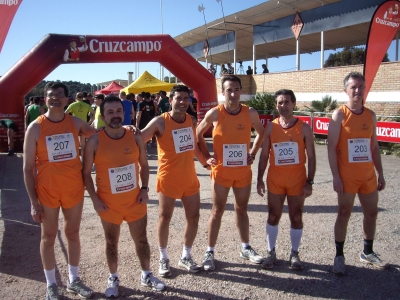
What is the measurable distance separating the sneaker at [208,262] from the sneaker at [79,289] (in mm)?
1154

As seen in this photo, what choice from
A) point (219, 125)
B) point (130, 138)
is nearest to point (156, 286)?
point (130, 138)

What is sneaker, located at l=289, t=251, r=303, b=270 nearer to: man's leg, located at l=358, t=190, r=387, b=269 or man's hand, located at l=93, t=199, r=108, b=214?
man's leg, located at l=358, t=190, r=387, b=269

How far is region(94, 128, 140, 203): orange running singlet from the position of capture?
3.08 metres

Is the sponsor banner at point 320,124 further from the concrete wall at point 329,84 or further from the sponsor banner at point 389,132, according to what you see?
the concrete wall at point 329,84

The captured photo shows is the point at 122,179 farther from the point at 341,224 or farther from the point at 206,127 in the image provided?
the point at 341,224

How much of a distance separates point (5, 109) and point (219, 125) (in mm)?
9495

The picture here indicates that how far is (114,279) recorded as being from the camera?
10.7 ft

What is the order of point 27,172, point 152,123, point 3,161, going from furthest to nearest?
point 3,161 → point 152,123 → point 27,172

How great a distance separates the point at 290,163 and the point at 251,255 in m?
1.12

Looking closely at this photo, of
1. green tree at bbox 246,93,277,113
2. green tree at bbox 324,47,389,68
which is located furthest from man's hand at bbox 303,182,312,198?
green tree at bbox 324,47,389,68

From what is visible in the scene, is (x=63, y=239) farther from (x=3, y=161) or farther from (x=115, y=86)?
(x=115, y=86)

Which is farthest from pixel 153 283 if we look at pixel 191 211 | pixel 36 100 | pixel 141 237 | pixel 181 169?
pixel 36 100

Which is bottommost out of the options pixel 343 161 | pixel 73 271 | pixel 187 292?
pixel 187 292

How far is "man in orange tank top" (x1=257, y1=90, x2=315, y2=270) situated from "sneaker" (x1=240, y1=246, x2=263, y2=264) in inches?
4.0
